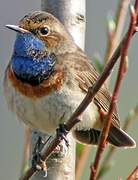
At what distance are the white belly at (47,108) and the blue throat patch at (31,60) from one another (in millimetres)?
98

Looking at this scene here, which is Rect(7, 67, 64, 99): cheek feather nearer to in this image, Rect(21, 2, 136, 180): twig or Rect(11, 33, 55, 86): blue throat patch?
Rect(11, 33, 55, 86): blue throat patch

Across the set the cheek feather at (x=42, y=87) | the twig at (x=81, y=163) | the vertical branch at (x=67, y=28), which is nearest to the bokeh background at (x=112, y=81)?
the cheek feather at (x=42, y=87)

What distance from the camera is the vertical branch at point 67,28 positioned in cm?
362

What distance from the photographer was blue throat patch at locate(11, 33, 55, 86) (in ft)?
13.0

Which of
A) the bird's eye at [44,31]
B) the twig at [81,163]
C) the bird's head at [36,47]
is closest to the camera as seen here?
the twig at [81,163]

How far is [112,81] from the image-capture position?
5.05m

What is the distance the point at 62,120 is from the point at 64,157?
0.59 ft

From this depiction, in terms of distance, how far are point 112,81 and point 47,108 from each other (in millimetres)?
1311

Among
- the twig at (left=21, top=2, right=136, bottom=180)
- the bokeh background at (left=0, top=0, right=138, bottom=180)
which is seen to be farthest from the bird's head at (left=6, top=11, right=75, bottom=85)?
the twig at (left=21, top=2, right=136, bottom=180)

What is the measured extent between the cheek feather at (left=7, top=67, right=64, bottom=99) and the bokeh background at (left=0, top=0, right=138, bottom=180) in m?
1.00

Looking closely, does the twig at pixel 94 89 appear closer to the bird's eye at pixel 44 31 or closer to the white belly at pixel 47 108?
the white belly at pixel 47 108

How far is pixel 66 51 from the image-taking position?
412cm

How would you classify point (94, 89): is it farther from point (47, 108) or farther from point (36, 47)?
point (36, 47)

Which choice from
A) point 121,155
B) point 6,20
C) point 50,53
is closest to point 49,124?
point 50,53
